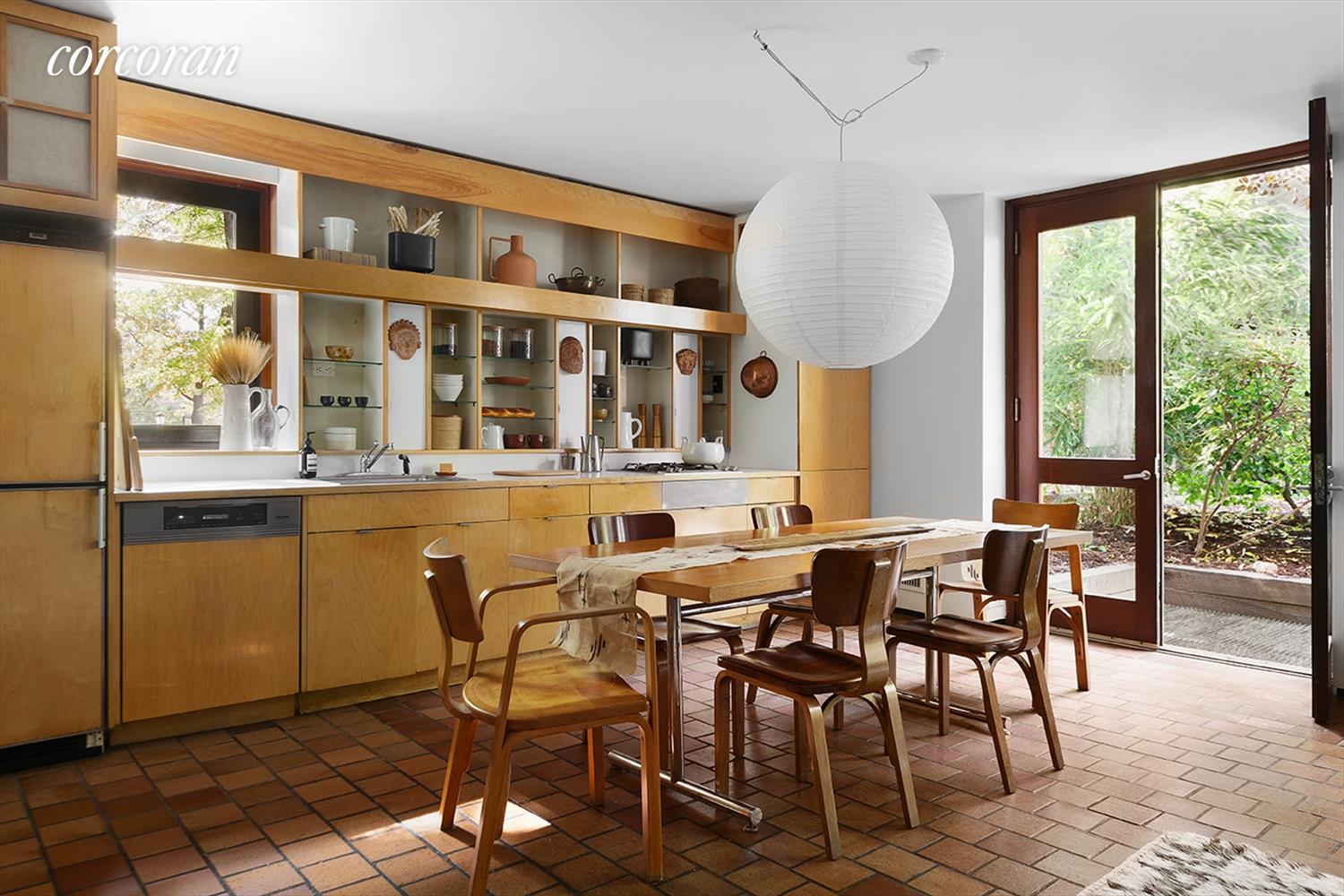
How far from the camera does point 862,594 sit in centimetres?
266

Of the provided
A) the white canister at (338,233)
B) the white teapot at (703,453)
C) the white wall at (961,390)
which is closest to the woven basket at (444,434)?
the white canister at (338,233)

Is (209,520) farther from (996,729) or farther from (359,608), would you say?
(996,729)

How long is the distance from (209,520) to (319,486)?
0.47 m

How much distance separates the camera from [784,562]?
309 cm

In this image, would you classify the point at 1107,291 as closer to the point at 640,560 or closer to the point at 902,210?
the point at 902,210

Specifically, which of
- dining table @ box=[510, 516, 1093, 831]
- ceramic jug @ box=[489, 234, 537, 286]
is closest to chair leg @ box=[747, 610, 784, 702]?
dining table @ box=[510, 516, 1093, 831]

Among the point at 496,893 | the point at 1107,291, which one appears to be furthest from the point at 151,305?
the point at 1107,291

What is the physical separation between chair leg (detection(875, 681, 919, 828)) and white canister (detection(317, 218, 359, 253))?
3387mm

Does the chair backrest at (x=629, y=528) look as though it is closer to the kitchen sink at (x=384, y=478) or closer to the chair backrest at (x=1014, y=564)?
the kitchen sink at (x=384, y=478)

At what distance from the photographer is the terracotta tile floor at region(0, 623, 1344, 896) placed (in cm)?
251

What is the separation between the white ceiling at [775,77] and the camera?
3.37 m

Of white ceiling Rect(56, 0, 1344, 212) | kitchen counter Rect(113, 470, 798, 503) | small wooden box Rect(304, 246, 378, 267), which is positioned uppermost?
white ceiling Rect(56, 0, 1344, 212)

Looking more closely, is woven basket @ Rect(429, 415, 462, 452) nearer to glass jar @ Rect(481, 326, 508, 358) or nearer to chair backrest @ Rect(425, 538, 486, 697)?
glass jar @ Rect(481, 326, 508, 358)

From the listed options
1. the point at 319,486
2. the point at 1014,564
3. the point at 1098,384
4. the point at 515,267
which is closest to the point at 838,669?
the point at 1014,564
